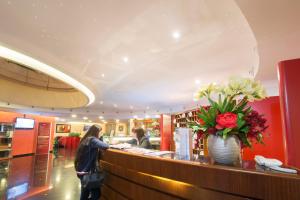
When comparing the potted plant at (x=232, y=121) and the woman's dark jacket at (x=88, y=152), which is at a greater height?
the potted plant at (x=232, y=121)

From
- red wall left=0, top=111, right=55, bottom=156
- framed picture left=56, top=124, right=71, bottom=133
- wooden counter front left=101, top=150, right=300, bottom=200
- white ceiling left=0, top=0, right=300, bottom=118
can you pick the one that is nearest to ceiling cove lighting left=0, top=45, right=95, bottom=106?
white ceiling left=0, top=0, right=300, bottom=118

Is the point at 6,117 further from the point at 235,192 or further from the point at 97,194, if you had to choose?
the point at 235,192

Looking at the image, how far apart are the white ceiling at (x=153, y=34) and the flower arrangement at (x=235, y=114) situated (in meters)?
0.90

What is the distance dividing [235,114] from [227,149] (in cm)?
28

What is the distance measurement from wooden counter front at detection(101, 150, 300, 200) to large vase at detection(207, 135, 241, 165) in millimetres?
114

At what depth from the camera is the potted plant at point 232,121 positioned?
1427 millimetres

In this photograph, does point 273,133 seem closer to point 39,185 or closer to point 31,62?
point 31,62

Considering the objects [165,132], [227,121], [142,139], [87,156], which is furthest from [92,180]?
[165,132]

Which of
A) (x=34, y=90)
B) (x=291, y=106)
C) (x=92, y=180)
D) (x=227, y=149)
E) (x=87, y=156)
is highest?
(x=34, y=90)

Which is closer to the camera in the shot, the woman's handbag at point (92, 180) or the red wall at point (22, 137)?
the woman's handbag at point (92, 180)

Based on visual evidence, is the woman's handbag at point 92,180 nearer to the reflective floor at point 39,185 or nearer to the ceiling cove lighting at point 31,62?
the reflective floor at point 39,185

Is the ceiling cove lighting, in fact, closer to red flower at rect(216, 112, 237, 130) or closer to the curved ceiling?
the curved ceiling

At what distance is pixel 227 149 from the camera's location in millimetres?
1428

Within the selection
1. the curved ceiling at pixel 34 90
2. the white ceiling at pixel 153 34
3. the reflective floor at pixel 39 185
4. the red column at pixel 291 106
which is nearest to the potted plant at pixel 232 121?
the white ceiling at pixel 153 34
